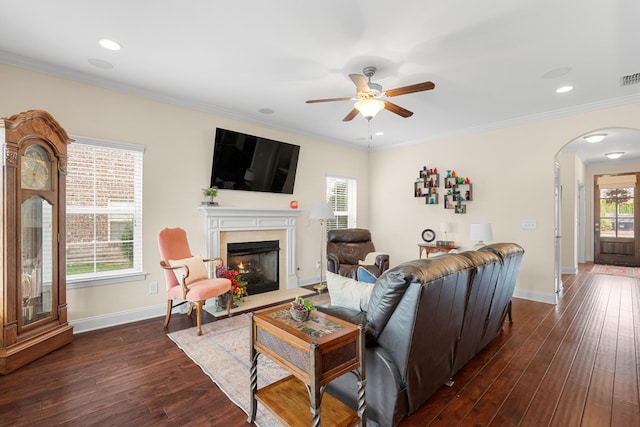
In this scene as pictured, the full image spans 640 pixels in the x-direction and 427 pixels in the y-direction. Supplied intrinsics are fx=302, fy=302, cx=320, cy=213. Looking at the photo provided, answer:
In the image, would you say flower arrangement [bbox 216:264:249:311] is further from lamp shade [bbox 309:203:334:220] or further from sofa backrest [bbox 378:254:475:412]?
sofa backrest [bbox 378:254:475:412]

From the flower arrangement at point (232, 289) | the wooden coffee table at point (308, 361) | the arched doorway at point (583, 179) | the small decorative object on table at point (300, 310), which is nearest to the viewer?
the wooden coffee table at point (308, 361)

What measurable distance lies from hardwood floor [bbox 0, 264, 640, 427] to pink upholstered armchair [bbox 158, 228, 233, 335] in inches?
16.7

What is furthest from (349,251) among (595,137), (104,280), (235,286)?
(595,137)

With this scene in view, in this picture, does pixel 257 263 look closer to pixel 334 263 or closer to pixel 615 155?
pixel 334 263

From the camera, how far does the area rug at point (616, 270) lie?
6668mm

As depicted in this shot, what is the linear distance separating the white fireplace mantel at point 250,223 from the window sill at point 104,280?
887 mm

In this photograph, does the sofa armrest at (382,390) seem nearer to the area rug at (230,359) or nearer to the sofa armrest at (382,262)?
the area rug at (230,359)

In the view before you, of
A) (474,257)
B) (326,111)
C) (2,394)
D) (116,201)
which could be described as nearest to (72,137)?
(116,201)

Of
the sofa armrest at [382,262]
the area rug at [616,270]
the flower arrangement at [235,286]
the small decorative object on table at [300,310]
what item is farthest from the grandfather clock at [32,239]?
the area rug at [616,270]

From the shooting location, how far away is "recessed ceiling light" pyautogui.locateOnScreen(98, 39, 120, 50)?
8.89ft

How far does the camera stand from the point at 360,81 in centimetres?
268

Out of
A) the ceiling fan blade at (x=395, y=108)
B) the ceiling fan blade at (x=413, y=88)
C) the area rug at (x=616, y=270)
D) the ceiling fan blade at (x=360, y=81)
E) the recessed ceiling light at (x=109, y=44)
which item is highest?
the recessed ceiling light at (x=109, y=44)

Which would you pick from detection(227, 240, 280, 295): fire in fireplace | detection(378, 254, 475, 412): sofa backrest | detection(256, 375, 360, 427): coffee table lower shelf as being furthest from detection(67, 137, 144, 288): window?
detection(378, 254, 475, 412): sofa backrest

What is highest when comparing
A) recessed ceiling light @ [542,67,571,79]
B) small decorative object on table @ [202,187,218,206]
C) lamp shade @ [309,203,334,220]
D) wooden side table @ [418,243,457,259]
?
recessed ceiling light @ [542,67,571,79]
